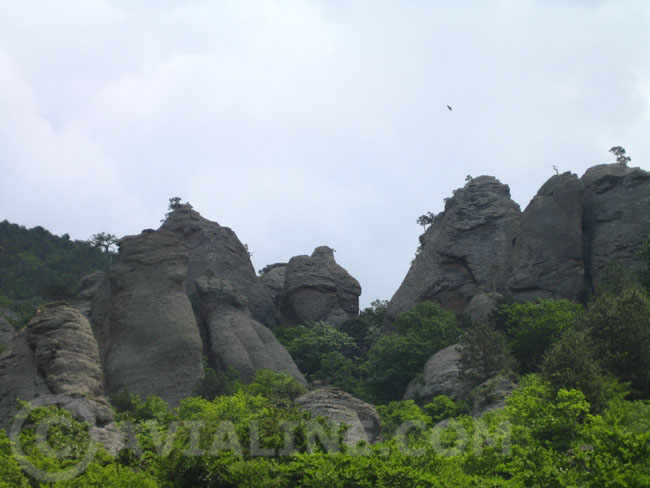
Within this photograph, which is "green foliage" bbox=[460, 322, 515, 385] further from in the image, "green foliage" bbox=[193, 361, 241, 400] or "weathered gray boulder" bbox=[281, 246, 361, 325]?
"weathered gray boulder" bbox=[281, 246, 361, 325]

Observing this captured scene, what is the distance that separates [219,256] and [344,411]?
34511 mm

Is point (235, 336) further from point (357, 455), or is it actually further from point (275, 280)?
point (357, 455)

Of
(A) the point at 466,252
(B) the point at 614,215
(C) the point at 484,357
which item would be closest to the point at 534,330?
(C) the point at 484,357

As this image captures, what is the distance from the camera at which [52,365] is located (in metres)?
35.2

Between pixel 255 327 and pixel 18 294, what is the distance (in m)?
43.0

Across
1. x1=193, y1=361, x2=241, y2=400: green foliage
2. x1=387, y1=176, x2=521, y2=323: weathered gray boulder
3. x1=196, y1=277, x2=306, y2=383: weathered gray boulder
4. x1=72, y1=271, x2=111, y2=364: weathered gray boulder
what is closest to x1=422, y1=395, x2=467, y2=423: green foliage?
x1=193, y1=361, x2=241, y2=400: green foliage

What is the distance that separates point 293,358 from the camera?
2347 inches

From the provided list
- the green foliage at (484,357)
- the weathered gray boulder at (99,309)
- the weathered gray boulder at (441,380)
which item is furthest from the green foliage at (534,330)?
the weathered gray boulder at (99,309)

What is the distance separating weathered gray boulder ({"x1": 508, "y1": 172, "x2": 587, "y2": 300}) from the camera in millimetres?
54531

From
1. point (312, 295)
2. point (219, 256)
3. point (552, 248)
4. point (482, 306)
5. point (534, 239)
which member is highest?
point (219, 256)

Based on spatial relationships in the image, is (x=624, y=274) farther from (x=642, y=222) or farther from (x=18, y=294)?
(x=18, y=294)

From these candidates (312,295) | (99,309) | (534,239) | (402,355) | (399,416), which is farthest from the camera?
(312,295)

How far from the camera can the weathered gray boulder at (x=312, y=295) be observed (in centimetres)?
6862

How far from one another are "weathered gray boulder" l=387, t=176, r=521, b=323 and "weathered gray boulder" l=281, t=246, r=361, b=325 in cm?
665
